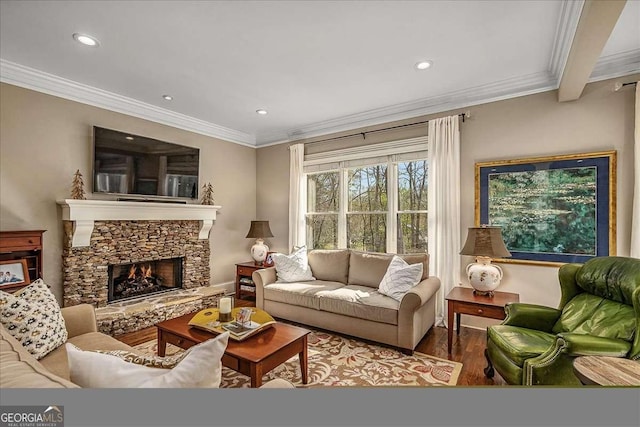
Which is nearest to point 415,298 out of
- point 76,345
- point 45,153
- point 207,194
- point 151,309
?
point 76,345

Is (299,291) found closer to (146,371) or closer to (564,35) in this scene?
(146,371)

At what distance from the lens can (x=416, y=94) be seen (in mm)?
3465

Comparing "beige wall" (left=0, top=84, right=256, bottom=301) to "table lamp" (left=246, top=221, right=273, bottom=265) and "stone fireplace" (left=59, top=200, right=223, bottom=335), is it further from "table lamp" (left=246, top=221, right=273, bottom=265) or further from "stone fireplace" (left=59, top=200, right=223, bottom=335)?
"table lamp" (left=246, top=221, right=273, bottom=265)

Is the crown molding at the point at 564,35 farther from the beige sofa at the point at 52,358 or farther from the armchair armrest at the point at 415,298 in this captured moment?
the beige sofa at the point at 52,358

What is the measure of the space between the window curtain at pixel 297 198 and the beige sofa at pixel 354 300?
28.4 inches

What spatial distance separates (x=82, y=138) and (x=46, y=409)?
3.59 meters

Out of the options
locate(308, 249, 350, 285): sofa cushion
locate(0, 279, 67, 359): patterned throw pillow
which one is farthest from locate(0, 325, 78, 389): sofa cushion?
locate(308, 249, 350, 285): sofa cushion

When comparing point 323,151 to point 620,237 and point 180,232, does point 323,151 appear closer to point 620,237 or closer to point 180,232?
point 180,232

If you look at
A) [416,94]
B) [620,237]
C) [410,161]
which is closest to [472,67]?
[416,94]

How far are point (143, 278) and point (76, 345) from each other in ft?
7.59

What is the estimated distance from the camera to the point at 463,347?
2859 millimetres

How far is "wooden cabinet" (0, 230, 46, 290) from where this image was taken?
2.63m

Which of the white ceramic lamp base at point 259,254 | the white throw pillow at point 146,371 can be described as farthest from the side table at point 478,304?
the white ceramic lamp base at point 259,254

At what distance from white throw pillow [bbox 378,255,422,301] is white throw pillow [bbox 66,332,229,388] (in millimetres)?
2280
